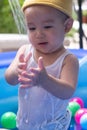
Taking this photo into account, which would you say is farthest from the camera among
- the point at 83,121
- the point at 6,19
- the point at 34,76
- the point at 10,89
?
the point at 6,19

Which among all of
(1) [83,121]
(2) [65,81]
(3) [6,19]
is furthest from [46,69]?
(3) [6,19]

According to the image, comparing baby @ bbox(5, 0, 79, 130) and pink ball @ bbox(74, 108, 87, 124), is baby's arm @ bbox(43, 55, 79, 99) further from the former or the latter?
pink ball @ bbox(74, 108, 87, 124)

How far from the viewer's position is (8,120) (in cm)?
134

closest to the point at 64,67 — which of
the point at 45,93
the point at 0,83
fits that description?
the point at 45,93

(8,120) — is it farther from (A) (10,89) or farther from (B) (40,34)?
(B) (40,34)


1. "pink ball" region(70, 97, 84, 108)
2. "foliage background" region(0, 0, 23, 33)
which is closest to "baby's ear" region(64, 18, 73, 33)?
"pink ball" region(70, 97, 84, 108)

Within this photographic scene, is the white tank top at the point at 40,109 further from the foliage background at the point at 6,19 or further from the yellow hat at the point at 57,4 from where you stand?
the foliage background at the point at 6,19

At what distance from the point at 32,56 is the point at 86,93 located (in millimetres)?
647

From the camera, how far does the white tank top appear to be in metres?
0.96

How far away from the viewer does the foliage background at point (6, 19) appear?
3.19m

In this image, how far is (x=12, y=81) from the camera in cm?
97

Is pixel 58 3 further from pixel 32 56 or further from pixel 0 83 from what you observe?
pixel 0 83

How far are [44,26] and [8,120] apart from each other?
1.88 ft

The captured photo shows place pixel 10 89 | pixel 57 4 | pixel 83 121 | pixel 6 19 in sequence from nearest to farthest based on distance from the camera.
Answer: pixel 57 4, pixel 83 121, pixel 10 89, pixel 6 19
